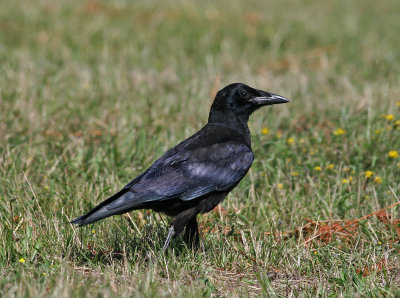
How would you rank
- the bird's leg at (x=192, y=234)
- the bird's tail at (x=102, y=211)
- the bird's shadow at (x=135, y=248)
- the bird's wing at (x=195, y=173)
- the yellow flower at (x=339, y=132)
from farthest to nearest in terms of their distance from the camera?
the yellow flower at (x=339, y=132), the bird's leg at (x=192, y=234), the bird's wing at (x=195, y=173), the bird's shadow at (x=135, y=248), the bird's tail at (x=102, y=211)

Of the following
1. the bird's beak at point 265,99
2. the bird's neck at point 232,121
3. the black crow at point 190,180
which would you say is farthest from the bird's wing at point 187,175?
the bird's beak at point 265,99

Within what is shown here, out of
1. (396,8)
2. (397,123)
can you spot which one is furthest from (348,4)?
(397,123)

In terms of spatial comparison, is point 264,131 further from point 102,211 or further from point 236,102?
point 102,211

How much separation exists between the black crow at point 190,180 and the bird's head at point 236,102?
0.09 m

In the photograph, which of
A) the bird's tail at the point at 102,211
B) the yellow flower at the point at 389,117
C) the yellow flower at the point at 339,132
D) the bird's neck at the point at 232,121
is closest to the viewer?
the bird's tail at the point at 102,211

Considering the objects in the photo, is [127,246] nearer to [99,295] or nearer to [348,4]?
[99,295]

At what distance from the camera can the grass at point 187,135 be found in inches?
157

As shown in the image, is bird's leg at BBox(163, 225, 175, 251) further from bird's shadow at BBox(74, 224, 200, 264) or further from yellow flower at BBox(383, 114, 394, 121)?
yellow flower at BBox(383, 114, 394, 121)

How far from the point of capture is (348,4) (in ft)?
50.3

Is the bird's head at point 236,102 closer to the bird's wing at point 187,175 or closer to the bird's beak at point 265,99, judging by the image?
the bird's beak at point 265,99

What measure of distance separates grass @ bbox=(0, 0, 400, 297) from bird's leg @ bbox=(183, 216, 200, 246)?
88mm

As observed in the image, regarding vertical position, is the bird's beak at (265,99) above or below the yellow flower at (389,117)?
above

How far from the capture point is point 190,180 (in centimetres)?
433

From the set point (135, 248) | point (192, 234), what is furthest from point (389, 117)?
point (135, 248)
